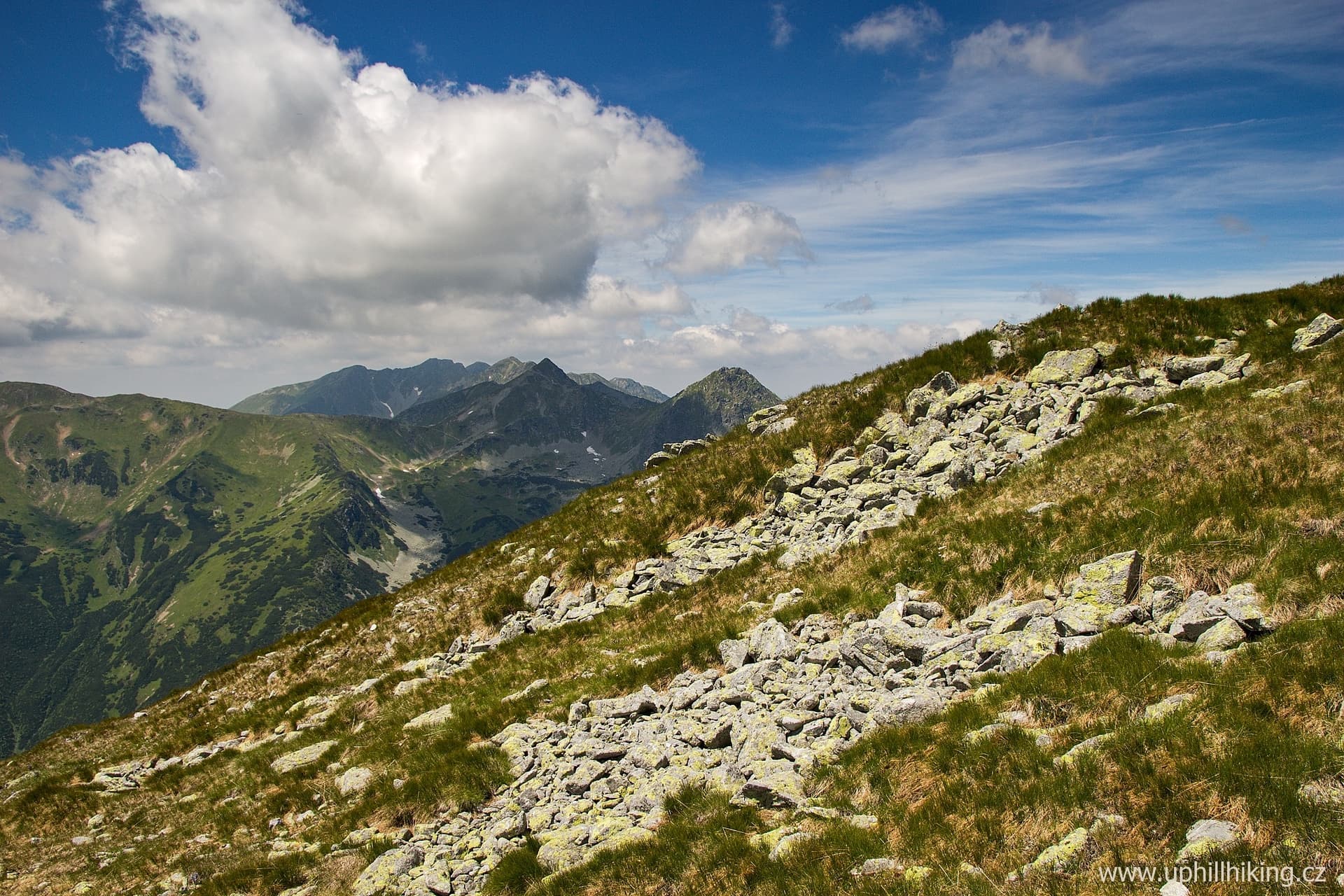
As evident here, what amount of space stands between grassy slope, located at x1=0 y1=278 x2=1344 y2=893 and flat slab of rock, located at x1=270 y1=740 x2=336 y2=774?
20.3 inches

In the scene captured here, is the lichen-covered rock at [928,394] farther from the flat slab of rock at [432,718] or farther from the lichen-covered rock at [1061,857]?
the lichen-covered rock at [1061,857]

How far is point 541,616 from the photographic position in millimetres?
22906

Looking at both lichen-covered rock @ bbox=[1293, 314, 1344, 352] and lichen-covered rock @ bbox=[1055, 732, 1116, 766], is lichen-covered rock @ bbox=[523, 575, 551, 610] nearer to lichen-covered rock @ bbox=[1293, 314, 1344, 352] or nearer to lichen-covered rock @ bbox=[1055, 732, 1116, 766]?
lichen-covered rock @ bbox=[1055, 732, 1116, 766]

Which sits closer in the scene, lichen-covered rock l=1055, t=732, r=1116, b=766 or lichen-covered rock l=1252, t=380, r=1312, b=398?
lichen-covered rock l=1055, t=732, r=1116, b=766

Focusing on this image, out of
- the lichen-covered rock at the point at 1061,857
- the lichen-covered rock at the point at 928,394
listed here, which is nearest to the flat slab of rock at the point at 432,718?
the lichen-covered rock at the point at 1061,857

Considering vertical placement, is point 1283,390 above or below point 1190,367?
below

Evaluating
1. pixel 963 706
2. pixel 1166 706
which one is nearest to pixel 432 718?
pixel 963 706

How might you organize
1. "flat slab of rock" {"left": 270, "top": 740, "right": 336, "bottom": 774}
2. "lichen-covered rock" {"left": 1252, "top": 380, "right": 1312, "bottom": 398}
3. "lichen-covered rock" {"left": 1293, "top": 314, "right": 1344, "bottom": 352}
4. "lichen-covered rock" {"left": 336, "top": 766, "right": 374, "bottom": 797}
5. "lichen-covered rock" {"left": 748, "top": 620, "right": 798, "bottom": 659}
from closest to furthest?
"lichen-covered rock" {"left": 748, "top": 620, "right": 798, "bottom": 659} < "lichen-covered rock" {"left": 336, "top": 766, "right": 374, "bottom": 797} < "lichen-covered rock" {"left": 1252, "top": 380, "right": 1312, "bottom": 398} < "flat slab of rock" {"left": 270, "top": 740, "right": 336, "bottom": 774} < "lichen-covered rock" {"left": 1293, "top": 314, "right": 1344, "bottom": 352}

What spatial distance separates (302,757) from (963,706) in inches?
683

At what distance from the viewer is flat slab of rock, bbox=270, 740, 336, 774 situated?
1680 cm

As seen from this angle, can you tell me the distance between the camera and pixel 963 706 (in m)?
9.07

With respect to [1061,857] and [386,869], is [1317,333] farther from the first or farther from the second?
[386,869]

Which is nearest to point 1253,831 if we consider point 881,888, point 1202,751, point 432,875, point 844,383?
point 1202,751

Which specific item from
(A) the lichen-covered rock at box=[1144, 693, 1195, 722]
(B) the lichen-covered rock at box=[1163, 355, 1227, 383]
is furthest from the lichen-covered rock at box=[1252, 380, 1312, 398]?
(A) the lichen-covered rock at box=[1144, 693, 1195, 722]
